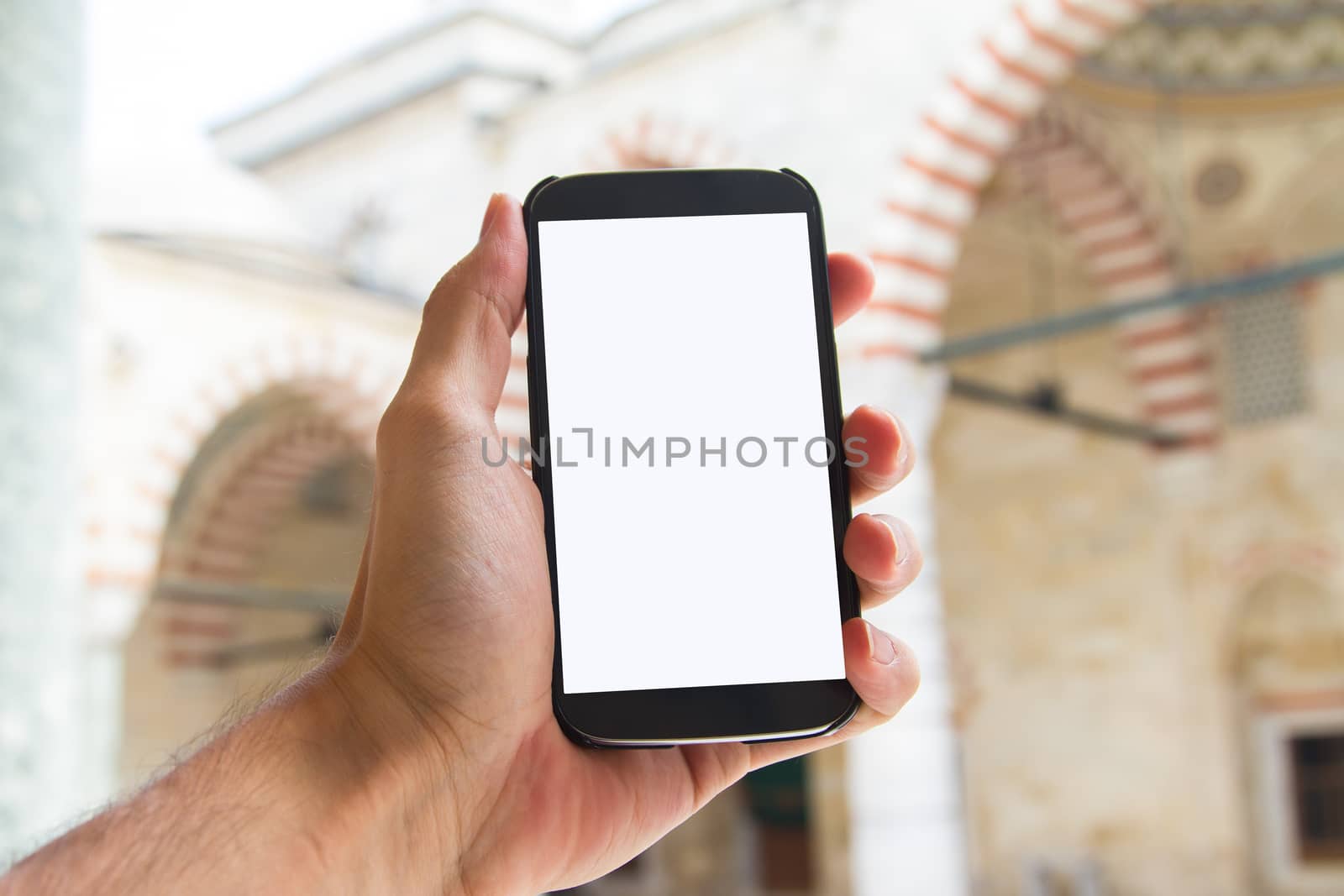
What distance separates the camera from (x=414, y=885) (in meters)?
0.68

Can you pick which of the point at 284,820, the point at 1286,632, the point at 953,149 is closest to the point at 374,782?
the point at 284,820

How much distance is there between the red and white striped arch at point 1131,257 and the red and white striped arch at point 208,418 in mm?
3331

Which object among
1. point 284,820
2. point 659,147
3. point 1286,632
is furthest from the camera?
point 1286,632

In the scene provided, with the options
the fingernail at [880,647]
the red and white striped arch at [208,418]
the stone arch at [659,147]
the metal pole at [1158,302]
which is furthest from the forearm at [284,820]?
the red and white striped arch at [208,418]

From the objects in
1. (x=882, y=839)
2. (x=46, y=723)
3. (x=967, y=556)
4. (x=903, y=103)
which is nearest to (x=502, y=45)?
(x=903, y=103)

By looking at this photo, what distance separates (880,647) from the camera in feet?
2.68

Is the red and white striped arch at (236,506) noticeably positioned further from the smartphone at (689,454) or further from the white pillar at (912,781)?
the smartphone at (689,454)

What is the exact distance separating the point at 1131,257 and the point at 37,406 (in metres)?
5.73

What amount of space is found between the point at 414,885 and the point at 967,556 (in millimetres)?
6903

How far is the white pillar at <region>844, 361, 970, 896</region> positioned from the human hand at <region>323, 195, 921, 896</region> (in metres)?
3.39

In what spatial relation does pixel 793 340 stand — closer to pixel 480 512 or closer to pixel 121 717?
pixel 480 512

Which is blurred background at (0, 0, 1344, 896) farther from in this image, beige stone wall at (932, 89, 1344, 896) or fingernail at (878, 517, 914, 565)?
fingernail at (878, 517, 914, 565)

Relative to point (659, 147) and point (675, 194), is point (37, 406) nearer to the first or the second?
point (675, 194)

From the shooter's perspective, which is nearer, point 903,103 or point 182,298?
point 903,103
